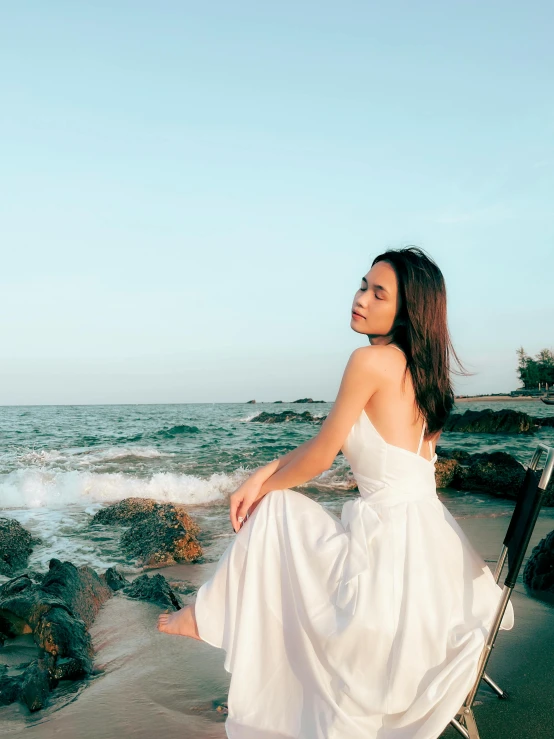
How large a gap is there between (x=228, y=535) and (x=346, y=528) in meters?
5.67

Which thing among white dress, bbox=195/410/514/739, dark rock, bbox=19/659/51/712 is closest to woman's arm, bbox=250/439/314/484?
white dress, bbox=195/410/514/739

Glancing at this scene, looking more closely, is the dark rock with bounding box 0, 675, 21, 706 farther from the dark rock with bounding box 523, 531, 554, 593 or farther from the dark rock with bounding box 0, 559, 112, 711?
the dark rock with bounding box 523, 531, 554, 593

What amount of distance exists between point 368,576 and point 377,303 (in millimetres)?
1147

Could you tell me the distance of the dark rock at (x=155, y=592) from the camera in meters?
4.79

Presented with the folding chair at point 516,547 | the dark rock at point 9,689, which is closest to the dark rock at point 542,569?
the folding chair at point 516,547

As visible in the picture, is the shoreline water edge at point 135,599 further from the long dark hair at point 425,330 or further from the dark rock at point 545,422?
the dark rock at point 545,422

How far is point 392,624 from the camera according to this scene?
2.21 meters

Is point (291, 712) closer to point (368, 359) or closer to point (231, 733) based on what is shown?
point (231, 733)

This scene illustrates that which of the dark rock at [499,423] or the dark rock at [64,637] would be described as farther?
the dark rock at [499,423]

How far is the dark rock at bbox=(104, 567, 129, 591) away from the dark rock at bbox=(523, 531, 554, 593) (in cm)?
328

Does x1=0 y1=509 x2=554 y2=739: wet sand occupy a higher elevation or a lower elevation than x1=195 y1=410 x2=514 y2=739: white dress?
lower

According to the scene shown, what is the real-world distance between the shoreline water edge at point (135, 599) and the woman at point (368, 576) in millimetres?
630

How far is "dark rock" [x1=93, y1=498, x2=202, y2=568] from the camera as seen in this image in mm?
6359

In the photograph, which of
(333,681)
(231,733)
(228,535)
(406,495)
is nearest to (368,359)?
(406,495)
